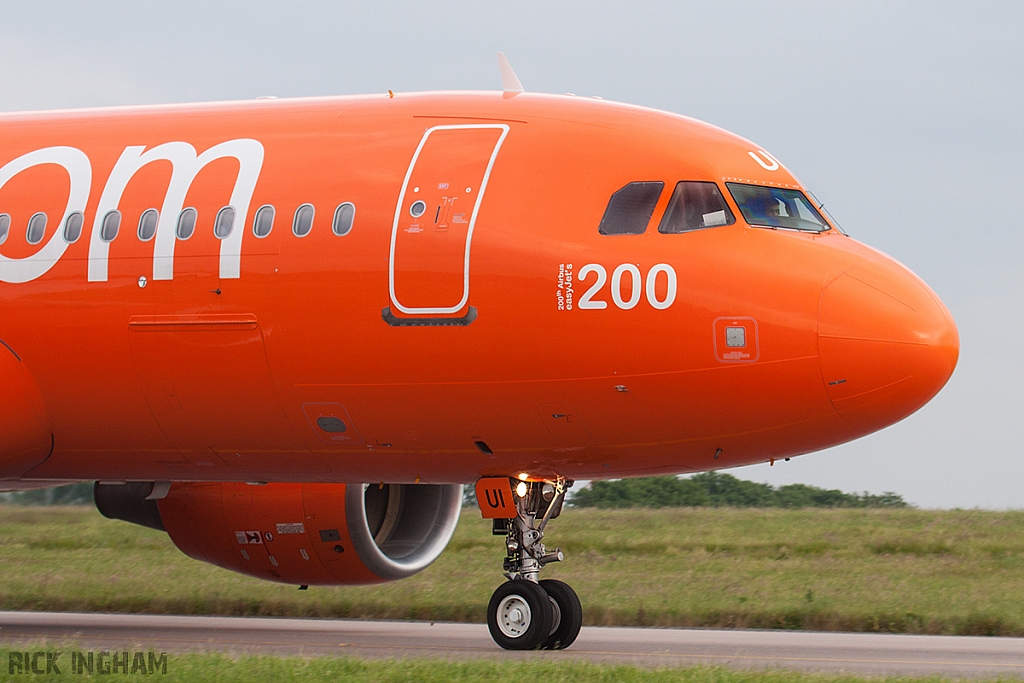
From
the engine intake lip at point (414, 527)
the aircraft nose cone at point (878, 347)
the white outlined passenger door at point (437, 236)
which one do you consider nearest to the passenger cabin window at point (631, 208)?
the white outlined passenger door at point (437, 236)

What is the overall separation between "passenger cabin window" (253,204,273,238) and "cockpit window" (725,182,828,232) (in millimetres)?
3834

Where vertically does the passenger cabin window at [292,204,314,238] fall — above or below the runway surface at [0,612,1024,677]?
above

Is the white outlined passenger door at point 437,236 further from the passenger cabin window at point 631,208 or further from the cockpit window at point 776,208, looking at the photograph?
the cockpit window at point 776,208

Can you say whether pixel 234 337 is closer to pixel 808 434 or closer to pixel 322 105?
pixel 322 105

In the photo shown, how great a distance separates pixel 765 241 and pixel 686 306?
839 millimetres

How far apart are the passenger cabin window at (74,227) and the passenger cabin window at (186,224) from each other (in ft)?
3.39

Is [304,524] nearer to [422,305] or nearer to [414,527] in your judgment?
[414,527]

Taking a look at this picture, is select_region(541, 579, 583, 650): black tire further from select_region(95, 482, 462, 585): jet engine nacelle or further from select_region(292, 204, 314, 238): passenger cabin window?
select_region(292, 204, 314, 238): passenger cabin window

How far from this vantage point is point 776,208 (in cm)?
1159

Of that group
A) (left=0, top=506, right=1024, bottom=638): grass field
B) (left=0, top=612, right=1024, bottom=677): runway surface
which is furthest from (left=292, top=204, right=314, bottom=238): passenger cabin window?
Answer: (left=0, top=506, right=1024, bottom=638): grass field

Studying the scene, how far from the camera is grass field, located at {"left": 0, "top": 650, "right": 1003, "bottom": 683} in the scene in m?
9.93

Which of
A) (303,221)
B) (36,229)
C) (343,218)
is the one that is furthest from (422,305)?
(36,229)

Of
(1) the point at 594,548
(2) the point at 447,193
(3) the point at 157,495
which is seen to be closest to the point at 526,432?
(2) the point at 447,193

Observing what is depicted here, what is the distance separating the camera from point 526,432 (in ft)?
38.5
